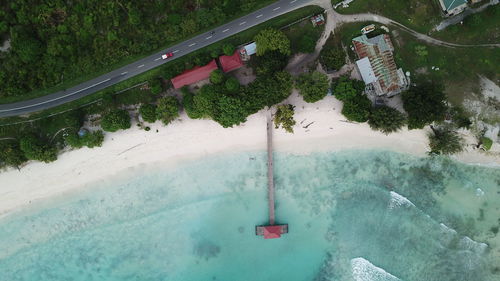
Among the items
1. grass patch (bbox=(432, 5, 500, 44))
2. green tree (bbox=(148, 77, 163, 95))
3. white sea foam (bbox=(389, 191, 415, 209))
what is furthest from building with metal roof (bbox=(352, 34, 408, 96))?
green tree (bbox=(148, 77, 163, 95))

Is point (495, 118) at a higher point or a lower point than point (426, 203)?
higher

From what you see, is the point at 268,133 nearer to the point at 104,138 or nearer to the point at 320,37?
the point at 320,37

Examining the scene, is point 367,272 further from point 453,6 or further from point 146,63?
point 146,63

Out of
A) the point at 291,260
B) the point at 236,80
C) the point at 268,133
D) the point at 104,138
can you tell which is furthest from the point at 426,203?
the point at 104,138

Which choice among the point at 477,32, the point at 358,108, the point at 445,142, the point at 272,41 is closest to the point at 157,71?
the point at 272,41

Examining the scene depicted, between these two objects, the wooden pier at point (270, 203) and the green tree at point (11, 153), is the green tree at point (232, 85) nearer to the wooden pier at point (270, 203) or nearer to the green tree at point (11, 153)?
the wooden pier at point (270, 203)

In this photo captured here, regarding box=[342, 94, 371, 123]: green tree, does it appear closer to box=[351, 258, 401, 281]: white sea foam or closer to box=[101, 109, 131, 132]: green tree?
box=[351, 258, 401, 281]: white sea foam
